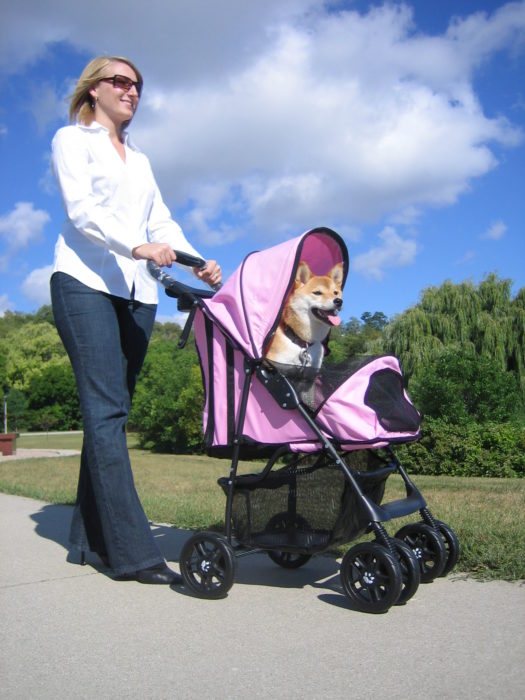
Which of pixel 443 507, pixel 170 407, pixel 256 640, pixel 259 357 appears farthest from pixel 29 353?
pixel 256 640

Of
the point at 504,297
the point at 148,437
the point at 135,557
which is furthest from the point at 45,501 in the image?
the point at 504,297

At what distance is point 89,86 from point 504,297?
1973 centimetres

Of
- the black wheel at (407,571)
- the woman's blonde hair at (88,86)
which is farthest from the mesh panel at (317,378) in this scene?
the woman's blonde hair at (88,86)

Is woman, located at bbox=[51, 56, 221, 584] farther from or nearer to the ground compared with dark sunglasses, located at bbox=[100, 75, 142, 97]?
nearer to the ground

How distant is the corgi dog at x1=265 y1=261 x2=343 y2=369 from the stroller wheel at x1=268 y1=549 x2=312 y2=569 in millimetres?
1023

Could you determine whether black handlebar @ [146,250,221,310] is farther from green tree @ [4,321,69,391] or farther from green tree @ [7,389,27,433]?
green tree @ [4,321,69,391]

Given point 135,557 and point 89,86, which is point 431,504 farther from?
point 89,86

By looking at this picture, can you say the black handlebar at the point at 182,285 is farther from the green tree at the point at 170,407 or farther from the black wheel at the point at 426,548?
the green tree at the point at 170,407

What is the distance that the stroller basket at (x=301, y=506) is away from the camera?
2.93m

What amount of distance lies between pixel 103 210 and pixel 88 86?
828 millimetres

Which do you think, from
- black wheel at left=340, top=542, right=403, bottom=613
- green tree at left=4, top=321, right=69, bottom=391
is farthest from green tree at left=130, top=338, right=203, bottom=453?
green tree at left=4, top=321, right=69, bottom=391

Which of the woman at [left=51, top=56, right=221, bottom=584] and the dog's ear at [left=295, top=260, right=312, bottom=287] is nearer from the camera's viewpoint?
the woman at [left=51, top=56, right=221, bottom=584]

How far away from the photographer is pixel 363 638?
93.4 inches

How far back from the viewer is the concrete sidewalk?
197 centimetres
